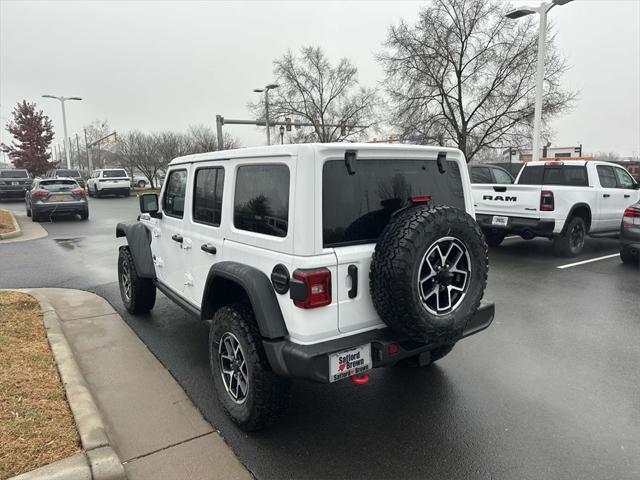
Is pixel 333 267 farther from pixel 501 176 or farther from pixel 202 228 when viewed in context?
pixel 501 176

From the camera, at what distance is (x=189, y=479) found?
2.64 meters

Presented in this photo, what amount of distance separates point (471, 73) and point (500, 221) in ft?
37.9

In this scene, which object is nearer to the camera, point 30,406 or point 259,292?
point 259,292

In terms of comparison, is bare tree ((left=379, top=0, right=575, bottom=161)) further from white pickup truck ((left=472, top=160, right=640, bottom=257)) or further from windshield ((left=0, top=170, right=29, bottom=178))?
windshield ((left=0, top=170, right=29, bottom=178))

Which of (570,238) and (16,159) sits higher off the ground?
(16,159)

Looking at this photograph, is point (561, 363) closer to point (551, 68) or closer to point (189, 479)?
point (189, 479)

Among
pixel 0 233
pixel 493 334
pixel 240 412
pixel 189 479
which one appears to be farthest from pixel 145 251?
pixel 0 233

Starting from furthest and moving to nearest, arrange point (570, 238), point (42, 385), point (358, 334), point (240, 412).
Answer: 1. point (570, 238)
2. point (42, 385)
3. point (240, 412)
4. point (358, 334)

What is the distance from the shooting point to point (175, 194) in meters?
4.41

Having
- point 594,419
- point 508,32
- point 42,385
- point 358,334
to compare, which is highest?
point 508,32

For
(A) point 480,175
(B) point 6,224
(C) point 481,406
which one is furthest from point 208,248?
(B) point 6,224

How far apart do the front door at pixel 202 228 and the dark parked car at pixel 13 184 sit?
80.9 ft

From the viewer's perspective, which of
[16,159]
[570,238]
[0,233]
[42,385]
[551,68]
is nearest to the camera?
[42,385]

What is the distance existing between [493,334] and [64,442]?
3.99m
